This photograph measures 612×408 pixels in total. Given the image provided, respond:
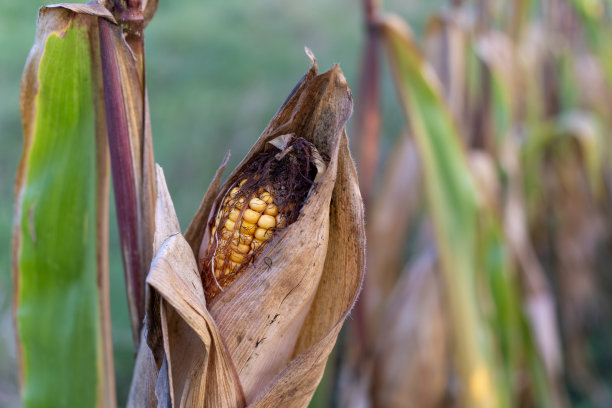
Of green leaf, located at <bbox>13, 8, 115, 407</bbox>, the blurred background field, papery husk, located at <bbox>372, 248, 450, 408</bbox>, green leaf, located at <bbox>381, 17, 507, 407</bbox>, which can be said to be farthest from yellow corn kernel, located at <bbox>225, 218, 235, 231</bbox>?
the blurred background field

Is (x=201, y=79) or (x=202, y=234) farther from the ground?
(x=201, y=79)

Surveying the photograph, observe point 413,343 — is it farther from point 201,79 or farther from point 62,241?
point 201,79

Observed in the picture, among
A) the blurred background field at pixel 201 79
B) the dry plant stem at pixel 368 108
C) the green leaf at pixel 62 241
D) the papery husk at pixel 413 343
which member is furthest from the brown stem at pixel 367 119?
the blurred background field at pixel 201 79

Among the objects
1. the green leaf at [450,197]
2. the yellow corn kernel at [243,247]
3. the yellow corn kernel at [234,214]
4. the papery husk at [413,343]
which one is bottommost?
the papery husk at [413,343]

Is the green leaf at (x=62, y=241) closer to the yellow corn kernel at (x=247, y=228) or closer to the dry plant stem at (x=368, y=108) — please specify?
the yellow corn kernel at (x=247, y=228)

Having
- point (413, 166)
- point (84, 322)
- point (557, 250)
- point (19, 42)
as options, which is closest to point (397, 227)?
point (413, 166)

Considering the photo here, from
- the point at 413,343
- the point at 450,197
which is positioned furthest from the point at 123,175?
the point at 413,343
